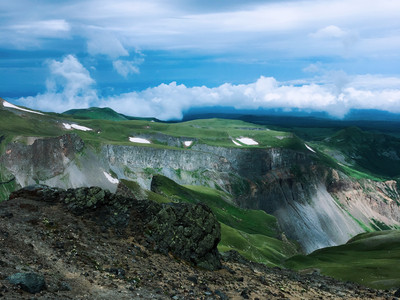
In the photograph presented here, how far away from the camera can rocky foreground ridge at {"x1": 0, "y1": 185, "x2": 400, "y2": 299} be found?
76.2 feet

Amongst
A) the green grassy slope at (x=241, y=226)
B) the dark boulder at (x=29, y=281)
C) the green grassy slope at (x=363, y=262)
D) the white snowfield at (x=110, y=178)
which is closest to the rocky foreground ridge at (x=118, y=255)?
the dark boulder at (x=29, y=281)

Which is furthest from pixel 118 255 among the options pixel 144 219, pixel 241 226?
pixel 241 226

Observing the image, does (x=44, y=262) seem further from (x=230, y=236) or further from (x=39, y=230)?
(x=230, y=236)

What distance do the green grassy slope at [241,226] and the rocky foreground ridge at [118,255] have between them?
47029 mm

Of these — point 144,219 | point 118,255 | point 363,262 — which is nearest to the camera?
point 118,255

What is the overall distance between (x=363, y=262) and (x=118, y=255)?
177ft

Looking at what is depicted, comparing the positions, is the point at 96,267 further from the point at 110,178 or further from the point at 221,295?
the point at 110,178

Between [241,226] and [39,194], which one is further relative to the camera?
[241,226]

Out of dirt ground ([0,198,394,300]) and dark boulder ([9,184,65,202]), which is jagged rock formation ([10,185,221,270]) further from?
dirt ground ([0,198,394,300])

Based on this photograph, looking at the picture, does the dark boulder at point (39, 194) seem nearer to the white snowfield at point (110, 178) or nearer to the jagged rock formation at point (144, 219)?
the jagged rock formation at point (144, 219)

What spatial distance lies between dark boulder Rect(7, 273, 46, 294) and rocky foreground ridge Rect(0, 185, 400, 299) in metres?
0.04

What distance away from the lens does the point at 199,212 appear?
114 ft

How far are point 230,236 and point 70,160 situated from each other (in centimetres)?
9814

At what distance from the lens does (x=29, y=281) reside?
20875mm
